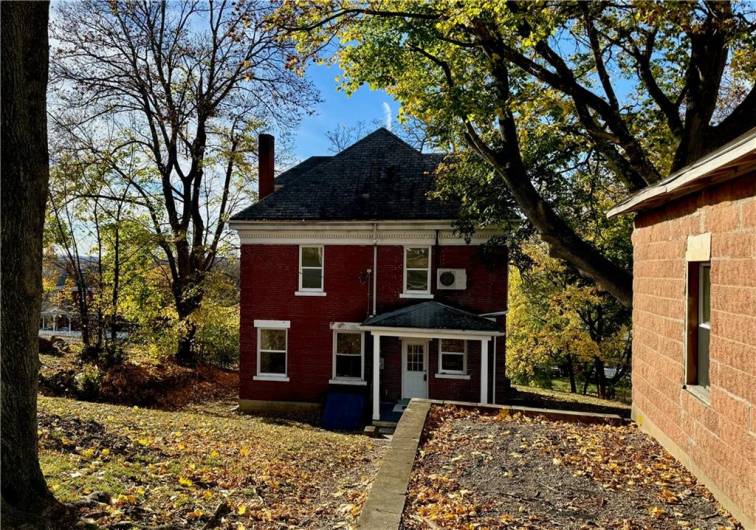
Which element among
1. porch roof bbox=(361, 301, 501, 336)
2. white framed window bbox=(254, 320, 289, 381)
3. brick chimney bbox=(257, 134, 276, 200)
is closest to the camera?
porch roof bbox=(361, 301, 501, 336)

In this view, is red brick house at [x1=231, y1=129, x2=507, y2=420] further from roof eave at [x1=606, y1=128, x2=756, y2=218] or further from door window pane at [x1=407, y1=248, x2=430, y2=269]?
roof eave at [x1=606, y1=128, x2=756, y2=218]

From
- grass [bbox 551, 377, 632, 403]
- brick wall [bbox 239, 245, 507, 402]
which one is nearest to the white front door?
brick wall [bbox 239, 245, 507, 402]

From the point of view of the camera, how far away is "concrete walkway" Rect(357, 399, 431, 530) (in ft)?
14.6

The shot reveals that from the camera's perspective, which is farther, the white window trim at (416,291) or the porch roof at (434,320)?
the white window trim at (416,291)

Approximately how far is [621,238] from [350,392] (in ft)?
41.6

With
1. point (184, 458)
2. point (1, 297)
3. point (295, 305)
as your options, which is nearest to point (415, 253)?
point (295, 305)

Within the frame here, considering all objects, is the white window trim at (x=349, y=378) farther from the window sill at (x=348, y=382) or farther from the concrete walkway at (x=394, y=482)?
the concrete walkway at (x=394, y=482)

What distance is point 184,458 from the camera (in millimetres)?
7496

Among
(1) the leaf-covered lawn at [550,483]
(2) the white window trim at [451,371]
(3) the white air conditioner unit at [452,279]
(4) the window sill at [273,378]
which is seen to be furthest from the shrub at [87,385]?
(1) the leaf-covered lawn at [550,483]

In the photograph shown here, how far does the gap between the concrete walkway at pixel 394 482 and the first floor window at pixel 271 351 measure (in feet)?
38.1

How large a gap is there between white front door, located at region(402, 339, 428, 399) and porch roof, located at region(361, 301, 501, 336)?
157cm

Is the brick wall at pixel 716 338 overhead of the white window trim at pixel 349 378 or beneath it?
overhead

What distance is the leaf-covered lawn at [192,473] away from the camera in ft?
17.2

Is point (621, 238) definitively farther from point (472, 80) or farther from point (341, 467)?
point (341, 467)
